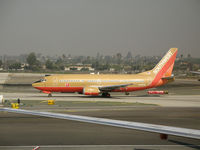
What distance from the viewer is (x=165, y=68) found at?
5381 centimetres

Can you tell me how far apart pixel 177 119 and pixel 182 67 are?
Answer: 489 feet

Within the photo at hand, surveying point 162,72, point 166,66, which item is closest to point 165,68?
point 166,66

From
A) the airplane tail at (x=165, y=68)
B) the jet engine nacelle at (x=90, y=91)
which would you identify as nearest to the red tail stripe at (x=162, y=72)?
A: the airplane tail at (x=165, y=68)

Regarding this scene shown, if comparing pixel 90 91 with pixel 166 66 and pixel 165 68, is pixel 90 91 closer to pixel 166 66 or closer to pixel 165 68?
pixel 165 68

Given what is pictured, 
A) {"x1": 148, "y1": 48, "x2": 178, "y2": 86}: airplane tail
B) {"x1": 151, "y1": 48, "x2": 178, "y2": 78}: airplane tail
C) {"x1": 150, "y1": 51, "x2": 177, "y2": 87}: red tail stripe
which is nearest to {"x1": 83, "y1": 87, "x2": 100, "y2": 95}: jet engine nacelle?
{"x1": 150, "y1": 51, "x2": 177, "y2": 87}: red tail stripe

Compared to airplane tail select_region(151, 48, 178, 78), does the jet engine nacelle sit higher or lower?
lower

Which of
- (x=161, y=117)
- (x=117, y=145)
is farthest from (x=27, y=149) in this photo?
(x=161, y=117)

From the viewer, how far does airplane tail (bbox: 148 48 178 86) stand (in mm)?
52912

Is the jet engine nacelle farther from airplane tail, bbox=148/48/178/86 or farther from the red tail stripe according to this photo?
airplane tail, bbox=148/48/178/86

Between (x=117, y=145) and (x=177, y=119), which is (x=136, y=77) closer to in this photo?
(x=177, y=119)

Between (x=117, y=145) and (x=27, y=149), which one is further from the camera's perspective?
(x=117, y=145)

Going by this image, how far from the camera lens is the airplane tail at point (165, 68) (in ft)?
174

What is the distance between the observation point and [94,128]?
21562 millimetres

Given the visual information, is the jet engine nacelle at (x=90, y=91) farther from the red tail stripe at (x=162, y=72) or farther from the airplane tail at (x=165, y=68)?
the airplane tail at (x=165, y=68)
